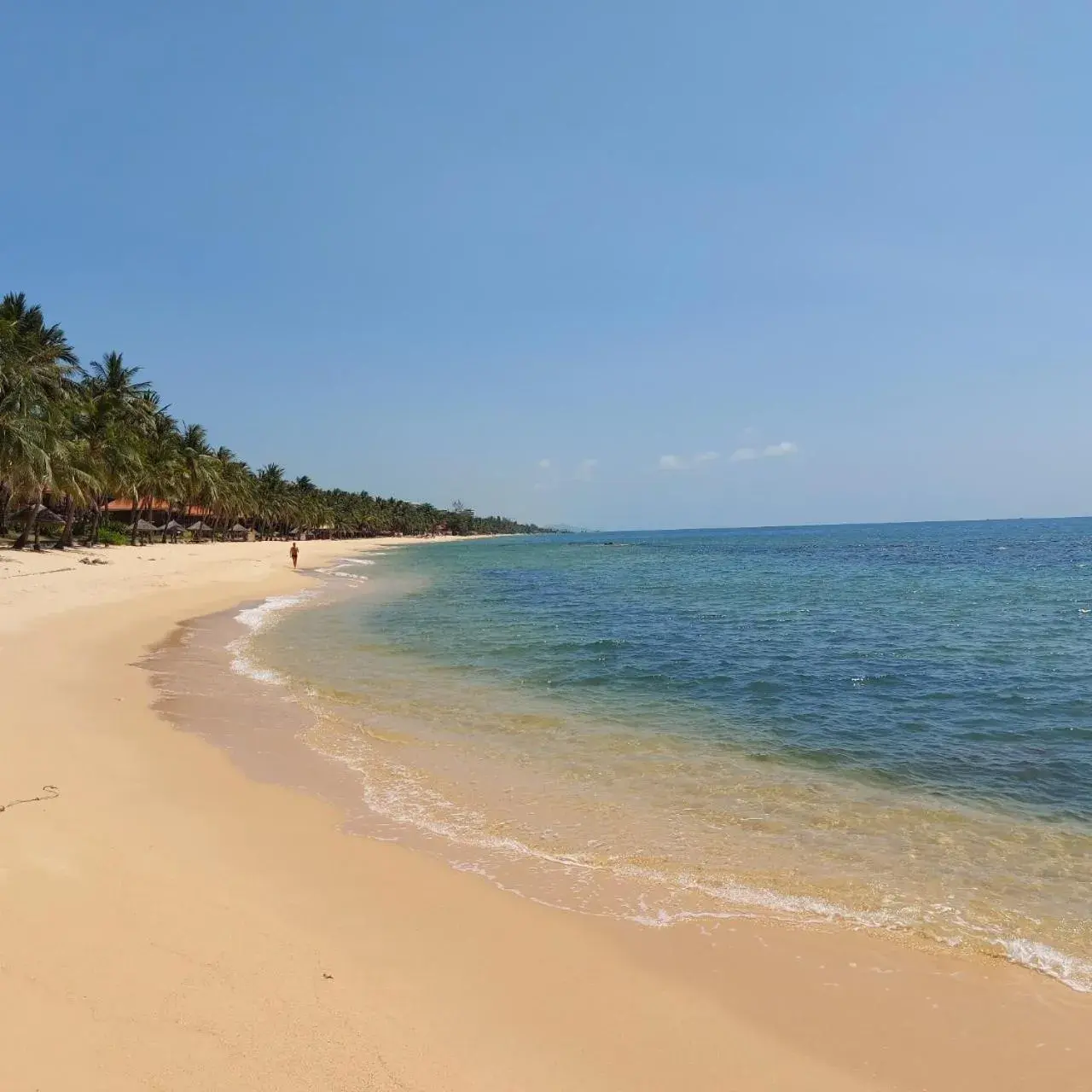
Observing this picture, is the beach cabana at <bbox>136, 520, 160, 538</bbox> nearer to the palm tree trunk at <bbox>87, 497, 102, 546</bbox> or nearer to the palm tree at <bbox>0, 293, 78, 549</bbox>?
the palm tree trunk at <bbox>87, 497, 102, 546</bbox>

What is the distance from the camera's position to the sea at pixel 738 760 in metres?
6.10

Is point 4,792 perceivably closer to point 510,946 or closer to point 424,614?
point 510,946

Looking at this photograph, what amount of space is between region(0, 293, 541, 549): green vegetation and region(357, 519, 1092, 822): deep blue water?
21852 mm

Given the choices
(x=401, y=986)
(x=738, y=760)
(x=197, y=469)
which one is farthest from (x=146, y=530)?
(x=401, y=986)

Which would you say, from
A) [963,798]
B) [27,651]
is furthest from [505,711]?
[27,651]

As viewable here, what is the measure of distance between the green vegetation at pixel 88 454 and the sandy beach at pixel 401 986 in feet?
121

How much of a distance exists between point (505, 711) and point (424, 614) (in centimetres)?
1499

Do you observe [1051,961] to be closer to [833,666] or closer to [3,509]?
[833,666]

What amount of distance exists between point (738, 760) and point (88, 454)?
52.3 metres

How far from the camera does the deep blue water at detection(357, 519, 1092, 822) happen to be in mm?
10086

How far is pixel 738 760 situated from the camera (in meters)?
9.95

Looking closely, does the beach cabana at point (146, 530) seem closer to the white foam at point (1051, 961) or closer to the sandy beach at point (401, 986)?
the sandy beach at point (401, 986)

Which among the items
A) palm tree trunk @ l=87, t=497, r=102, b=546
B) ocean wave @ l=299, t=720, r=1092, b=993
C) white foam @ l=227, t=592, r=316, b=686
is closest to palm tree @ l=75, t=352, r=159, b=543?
palm tree trunk @ l=87, t=497, r=102, b=546

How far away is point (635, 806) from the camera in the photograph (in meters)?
8.08
